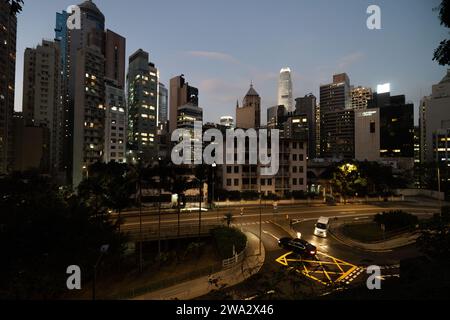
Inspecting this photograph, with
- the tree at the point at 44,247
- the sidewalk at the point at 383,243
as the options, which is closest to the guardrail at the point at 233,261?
the tree at the point at 44,247

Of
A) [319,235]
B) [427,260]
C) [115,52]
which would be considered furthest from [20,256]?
[115,52]

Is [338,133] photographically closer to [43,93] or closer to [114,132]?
[114,132]

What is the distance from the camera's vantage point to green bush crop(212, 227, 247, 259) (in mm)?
27070

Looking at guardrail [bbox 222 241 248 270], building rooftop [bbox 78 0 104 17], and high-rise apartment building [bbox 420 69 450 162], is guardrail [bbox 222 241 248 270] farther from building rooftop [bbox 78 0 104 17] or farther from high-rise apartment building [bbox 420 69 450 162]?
building rooftop [bbox 78 0 104 17]

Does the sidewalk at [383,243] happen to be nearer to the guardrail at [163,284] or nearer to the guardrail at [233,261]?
the guardrail at [233,261]

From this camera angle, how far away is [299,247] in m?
26.3

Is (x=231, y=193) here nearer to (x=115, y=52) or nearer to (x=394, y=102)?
(x=115, y=52)

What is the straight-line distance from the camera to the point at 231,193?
2233 inches

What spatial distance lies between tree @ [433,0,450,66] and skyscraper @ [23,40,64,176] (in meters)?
121

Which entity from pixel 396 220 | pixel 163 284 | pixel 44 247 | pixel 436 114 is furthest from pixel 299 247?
pixel 436 114

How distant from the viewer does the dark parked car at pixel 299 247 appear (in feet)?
83.5

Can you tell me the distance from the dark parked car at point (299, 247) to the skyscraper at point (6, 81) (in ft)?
290

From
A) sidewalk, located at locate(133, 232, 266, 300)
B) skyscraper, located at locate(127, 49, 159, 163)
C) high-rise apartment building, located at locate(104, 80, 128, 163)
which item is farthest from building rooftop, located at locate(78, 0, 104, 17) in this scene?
sidewalk, located at locate(133, 232, 266, 300)

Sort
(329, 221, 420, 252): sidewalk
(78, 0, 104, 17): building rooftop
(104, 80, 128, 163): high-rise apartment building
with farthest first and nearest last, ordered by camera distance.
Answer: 1. (78, 0, 104, 17): building rooftop
2. (104, 80, 128, 163): high-rise apartment building
3. (329, 221, 420, 252): sidewalk
